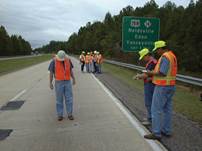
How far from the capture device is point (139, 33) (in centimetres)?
2217

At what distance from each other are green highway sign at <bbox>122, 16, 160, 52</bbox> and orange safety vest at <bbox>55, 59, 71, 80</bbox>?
11.5 meters

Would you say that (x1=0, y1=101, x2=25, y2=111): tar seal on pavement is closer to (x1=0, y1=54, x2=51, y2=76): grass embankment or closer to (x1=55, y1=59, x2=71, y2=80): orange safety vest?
(x1=55, y1=59, x2=71, y2=80): orange safety vest

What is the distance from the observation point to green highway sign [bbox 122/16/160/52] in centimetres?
2186

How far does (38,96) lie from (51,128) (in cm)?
712

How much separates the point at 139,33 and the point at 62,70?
11841 mm

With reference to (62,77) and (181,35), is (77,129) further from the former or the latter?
(181,35)

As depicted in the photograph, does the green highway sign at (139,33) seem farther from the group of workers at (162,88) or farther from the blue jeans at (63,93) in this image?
the group of workers at (162,88)

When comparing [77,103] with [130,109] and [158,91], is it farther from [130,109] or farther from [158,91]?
[158,91]

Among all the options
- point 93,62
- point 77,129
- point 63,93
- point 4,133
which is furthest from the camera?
point 93,62

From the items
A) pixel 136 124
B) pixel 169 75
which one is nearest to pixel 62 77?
pixel 136 124

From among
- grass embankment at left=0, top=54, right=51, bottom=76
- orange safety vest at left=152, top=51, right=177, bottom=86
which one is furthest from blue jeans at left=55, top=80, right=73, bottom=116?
grass embankment at left=0, top=54, right=51, bottom=76

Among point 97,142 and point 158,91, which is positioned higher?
point 158,91

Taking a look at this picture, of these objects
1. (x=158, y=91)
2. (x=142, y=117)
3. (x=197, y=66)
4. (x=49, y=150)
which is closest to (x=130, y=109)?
(x=142, y=117)

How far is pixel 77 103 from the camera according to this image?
14250 millimetres
